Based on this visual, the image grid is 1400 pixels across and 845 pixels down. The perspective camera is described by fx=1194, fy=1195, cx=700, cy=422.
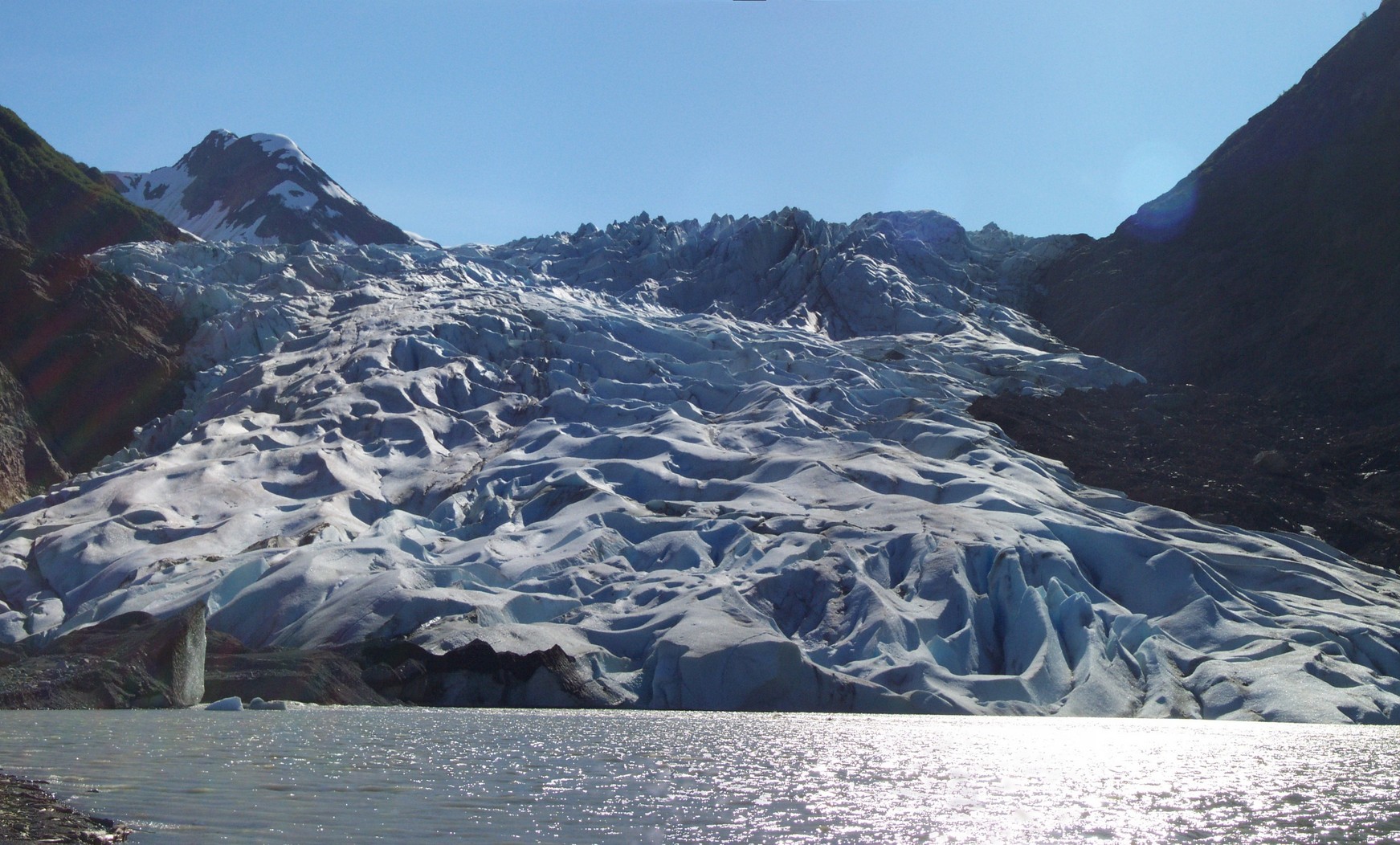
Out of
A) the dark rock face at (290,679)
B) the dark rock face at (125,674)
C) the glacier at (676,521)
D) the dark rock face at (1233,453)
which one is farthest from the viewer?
the dark rock face at (1233,453)

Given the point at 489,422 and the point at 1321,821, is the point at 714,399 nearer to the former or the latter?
the point at 489,422

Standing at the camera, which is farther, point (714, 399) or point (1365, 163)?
point (1365, 163)

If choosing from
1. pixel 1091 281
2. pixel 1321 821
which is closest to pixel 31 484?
pixel 1321 821

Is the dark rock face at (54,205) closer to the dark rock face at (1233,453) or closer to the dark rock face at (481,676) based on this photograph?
the dark rock face at (481,676)

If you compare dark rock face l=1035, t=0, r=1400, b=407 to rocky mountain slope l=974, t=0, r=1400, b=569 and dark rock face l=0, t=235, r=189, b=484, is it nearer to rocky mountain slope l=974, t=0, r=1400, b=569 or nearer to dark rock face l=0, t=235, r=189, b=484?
rocky mountain slope l=974, t=0, r=1400, b=569

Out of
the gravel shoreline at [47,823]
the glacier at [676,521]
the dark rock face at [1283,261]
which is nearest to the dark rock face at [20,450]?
the glacier at [676,521]

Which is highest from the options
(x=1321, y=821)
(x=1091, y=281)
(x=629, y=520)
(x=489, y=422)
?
(x=1091, y=281)

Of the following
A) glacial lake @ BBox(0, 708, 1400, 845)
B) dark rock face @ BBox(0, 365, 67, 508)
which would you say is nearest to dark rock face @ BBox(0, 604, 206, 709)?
glacial lake @ BBox(0, 708, 1400, 845)
